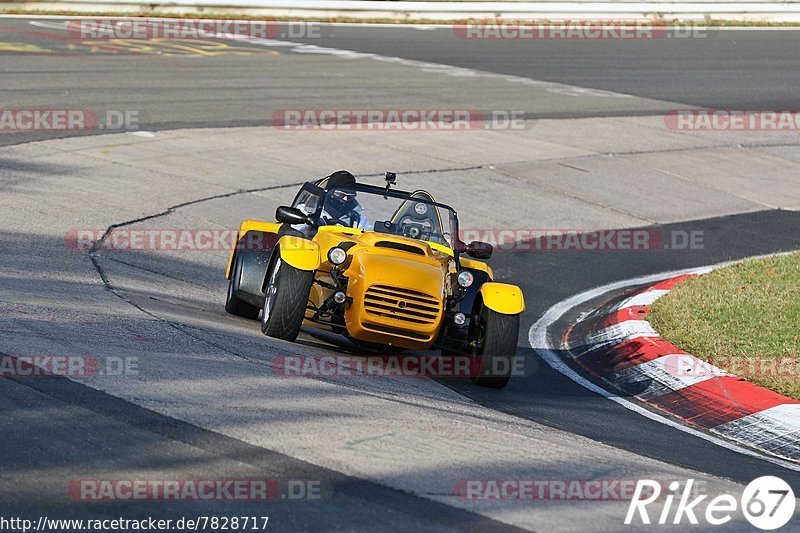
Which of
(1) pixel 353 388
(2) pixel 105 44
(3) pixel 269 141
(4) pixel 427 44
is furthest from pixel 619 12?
(1) pixel 353 388

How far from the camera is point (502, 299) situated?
9156 mm

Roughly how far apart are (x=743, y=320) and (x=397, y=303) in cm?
370

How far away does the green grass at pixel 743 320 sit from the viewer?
31.7ft

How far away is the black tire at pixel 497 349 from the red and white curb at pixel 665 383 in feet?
3.30
